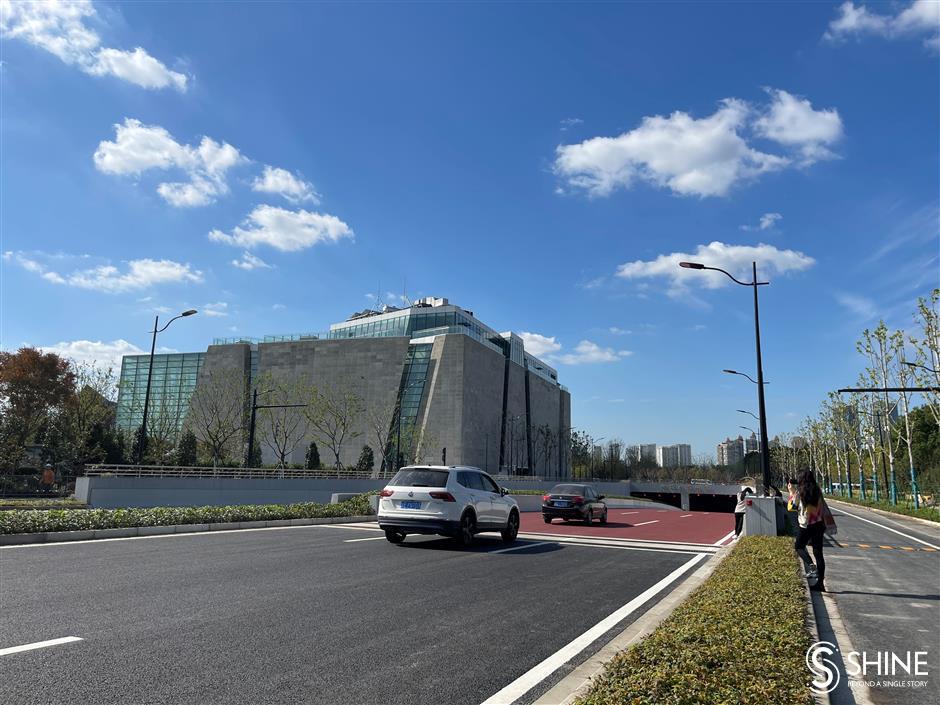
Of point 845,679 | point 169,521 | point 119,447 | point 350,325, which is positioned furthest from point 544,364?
point 845,679

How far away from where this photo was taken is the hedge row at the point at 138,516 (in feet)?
43.4

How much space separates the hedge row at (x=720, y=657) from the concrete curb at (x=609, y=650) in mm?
222

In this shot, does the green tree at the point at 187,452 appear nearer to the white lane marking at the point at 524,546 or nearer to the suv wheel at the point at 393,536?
the suv wheel at the point at 393,536

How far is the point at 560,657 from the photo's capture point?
5.56 meters

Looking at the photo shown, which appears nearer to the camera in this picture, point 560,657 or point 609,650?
point 560,657

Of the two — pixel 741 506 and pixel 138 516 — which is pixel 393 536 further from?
pixel 741 506

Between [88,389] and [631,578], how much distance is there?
54191 millimetres

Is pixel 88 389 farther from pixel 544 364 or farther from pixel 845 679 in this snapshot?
pixel 544 364

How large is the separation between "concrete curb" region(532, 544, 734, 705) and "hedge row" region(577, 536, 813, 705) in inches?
8.7

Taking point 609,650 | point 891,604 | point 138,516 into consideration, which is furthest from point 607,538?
point 138,516

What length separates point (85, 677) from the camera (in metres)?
4.43

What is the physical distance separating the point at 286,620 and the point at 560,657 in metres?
2.79

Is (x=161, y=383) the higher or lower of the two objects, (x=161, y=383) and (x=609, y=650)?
the higher

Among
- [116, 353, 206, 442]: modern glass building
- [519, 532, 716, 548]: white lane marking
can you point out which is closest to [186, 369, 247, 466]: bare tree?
[116, 353, 206, 442]: modern glass building
